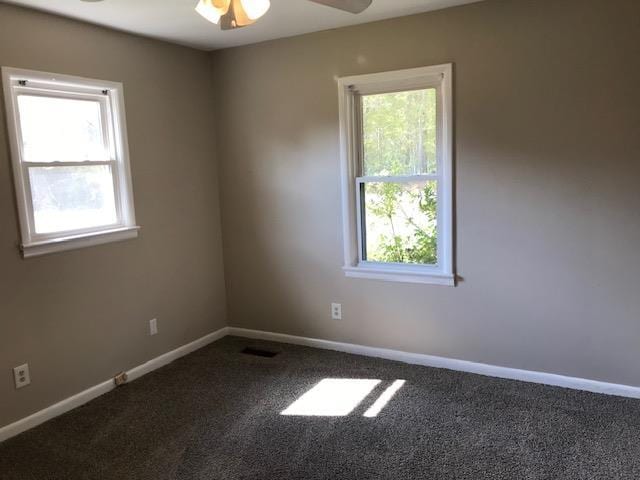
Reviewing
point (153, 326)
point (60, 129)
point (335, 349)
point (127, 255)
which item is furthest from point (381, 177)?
point (60, 129)

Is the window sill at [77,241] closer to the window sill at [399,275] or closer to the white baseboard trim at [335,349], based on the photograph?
the white baseboard trim at [335,349]

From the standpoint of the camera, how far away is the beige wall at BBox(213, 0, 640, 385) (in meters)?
2.90

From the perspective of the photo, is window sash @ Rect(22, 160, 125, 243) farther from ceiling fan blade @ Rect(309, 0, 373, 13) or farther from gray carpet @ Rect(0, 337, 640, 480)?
ceiling fan blade @ Rect(309, 0, 373, 13)

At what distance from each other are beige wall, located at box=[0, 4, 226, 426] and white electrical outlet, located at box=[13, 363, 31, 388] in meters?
0.03

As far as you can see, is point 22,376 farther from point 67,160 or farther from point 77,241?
point 67,160

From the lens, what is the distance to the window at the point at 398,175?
133 inches

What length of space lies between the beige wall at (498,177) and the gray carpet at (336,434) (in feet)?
1.13

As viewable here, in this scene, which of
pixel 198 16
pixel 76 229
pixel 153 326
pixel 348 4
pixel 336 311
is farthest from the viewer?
pixel 336 311

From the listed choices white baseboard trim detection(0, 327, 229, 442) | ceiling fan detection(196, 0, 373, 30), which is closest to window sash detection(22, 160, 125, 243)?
white baseboard trim detection(0, 327, 229, 442)

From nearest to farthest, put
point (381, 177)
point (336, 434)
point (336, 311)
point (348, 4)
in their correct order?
point (348, 4) < point (336, 434) < point (381, 177) < point (336, 311)

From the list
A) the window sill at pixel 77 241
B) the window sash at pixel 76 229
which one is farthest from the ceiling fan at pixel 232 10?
the window sill at pixel 77 241

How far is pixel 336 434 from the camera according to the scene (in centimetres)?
275

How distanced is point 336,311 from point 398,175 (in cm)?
112

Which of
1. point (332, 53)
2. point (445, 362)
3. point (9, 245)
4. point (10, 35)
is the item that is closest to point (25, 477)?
point (9, 245)
